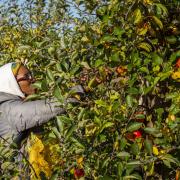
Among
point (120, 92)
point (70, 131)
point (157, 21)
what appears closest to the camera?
point (70, 131)

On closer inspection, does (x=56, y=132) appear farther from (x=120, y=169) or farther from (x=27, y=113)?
(x=27, y=113)

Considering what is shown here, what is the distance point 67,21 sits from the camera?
3459 mm

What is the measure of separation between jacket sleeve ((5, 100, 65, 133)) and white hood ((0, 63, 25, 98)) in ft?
0.45

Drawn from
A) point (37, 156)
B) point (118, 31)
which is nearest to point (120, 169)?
point (118, 31)

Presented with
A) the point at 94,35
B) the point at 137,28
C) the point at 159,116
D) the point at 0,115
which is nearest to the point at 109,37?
the point at 137,28

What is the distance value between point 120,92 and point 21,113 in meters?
0.66

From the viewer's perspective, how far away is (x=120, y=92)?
187 cm

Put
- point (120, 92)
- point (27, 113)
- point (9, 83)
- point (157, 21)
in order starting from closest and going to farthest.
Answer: point (157, 21) → point (120, 92) → point (27, 113) → point (9, 83)

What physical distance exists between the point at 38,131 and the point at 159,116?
1.01m

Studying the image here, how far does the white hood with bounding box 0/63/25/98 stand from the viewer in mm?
2486

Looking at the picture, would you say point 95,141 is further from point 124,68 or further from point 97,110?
point 124,68

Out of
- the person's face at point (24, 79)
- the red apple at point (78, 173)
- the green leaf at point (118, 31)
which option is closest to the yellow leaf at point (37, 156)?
the red apple at point (78, 173)

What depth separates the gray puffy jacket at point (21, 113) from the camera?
7.05 ft

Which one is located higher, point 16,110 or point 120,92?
point 120,92
